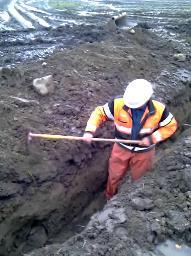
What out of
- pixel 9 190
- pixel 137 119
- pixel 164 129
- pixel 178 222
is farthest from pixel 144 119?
pixel 9 190

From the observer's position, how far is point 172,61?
33.2 feet

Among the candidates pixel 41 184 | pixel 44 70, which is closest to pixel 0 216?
pixel 41 184

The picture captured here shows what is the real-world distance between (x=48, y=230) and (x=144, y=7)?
1764 centimetres

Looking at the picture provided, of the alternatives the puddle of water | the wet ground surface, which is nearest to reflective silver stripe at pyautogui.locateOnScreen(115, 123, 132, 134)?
the puddle of water

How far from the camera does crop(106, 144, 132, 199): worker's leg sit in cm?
605

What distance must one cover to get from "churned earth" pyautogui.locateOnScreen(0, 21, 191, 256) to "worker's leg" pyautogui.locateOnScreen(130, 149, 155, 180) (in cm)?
16

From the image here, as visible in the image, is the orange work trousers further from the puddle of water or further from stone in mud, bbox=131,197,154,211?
the puddle of water

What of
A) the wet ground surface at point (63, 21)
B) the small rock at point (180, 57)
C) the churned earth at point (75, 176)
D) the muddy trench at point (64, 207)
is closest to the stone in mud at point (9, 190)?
the churned earth at point (75, 176)

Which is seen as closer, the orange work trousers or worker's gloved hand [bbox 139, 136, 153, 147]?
worker's gloved hand [bbox 139, 136, 153, 147]

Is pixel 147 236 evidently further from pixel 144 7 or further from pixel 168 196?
pixel 144 7

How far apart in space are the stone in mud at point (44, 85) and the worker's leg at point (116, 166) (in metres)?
1.83

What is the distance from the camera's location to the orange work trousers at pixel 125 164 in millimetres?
6039

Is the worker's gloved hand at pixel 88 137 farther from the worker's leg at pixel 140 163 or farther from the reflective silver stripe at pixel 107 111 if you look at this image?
the worker's leg at pixel 140 163

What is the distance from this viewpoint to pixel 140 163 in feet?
20.0
